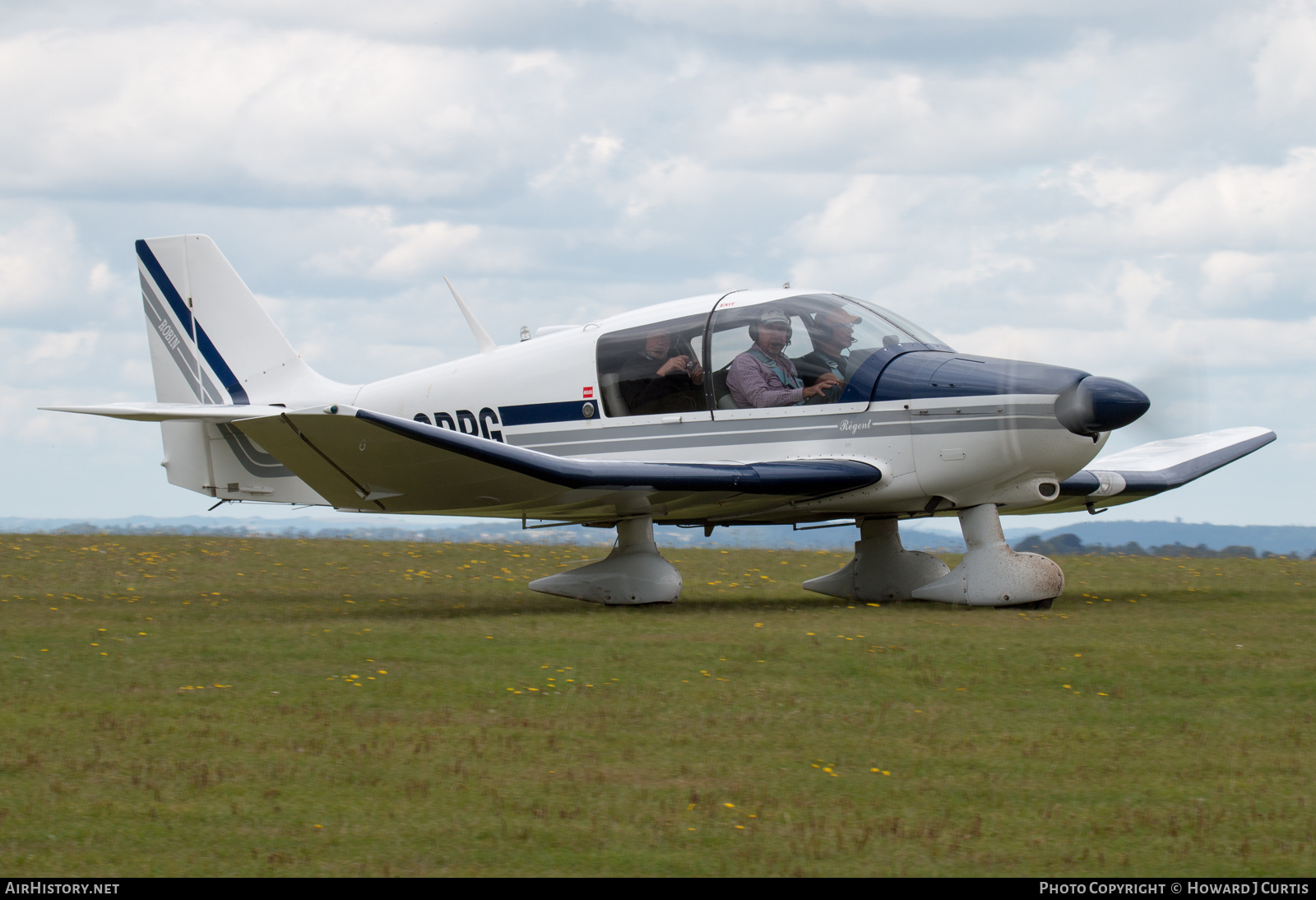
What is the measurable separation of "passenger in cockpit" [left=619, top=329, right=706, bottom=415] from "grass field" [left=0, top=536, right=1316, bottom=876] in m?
2.06

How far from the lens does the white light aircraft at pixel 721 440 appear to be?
11312 millimetres

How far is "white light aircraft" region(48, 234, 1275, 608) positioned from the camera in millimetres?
11312

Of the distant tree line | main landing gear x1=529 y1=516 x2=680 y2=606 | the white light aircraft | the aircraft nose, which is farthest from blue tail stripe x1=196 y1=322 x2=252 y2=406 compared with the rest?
the distant tree line

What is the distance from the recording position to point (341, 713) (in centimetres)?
702

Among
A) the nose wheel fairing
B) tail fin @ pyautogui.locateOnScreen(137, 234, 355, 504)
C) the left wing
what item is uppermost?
tail fin @ pyautogui.locateOnScreen(137, 234, 355, 504)

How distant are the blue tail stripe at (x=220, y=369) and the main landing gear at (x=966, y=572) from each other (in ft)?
24.2

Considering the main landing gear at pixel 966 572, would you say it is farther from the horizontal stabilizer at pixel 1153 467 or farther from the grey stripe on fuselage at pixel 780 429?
the horizontal stabilizer at pixel 1153 467

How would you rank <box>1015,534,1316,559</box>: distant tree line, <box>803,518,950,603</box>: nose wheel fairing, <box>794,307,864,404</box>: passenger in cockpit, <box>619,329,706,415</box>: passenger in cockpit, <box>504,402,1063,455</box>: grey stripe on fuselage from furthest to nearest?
1. <box>1015,534,1316,559</box>: distant tree line
2. <box>803,518,950,603</box>: nose wheel fairing
3. <box>619,329,706,415</box>: passenger in cockpit
4. <box>794,307,864,404</box>: passenger in cockpit
5. <box>504,402,1063,455</box>: grey stripe on fuselage

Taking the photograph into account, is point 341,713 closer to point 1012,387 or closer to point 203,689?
point 203,689

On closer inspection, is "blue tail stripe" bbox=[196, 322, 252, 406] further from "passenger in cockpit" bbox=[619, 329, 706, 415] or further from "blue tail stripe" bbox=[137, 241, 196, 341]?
"passenger in cockpit" bbox=[619, 329, 706, 415]

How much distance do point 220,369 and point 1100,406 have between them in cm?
988

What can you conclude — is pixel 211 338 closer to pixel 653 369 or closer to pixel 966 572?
pixel 653 369

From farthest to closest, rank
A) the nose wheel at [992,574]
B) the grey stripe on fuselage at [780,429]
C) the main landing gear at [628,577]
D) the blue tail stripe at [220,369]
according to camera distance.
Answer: the blue tail stripe at [220,369] < the main landing gear at [628,577] < the nose wheel at [992,574] < the grey stripe on fuselage at [780,429]

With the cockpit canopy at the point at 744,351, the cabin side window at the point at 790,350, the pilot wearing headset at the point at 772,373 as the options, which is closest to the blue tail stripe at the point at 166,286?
the cockpit canopy at the point at 744,351
